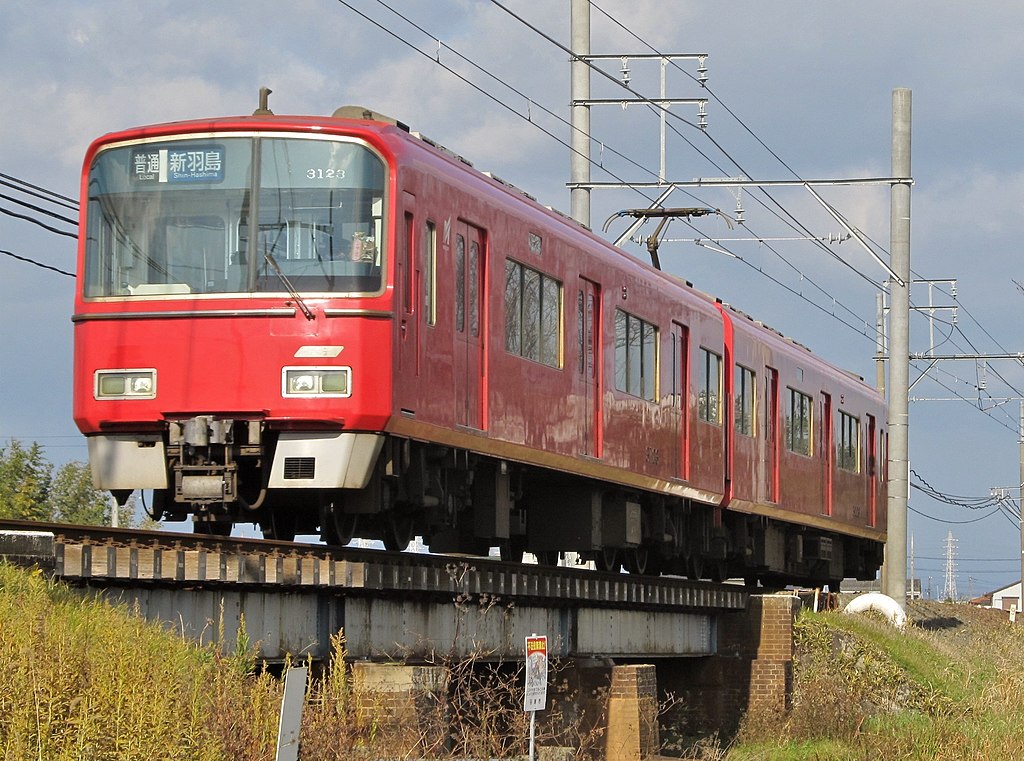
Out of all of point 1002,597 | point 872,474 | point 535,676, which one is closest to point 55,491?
point 872,474

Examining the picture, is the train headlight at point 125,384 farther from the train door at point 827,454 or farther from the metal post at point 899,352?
the metal post at point 899,352

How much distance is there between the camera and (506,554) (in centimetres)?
1662

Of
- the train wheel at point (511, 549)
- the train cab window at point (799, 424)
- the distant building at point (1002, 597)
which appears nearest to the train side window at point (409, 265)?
the train wheel at point (511, 549)

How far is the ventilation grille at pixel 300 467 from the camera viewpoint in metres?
11.8

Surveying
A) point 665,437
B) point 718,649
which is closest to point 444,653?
point 665,437

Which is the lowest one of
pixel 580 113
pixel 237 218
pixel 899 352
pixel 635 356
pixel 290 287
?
pixel 290 287

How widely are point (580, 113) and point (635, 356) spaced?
5677mm

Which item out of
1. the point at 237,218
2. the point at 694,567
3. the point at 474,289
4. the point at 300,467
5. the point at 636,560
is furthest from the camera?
the point at 694,567

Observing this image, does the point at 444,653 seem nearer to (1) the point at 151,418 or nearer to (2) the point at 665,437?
(1) the point at 151,418

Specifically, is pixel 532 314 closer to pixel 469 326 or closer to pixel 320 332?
pixel 469 326

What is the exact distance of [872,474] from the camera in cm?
2898

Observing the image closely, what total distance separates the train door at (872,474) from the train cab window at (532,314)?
1443 cm

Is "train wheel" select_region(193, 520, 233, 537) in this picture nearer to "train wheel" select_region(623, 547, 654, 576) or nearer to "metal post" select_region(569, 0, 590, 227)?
"train wheel" select_region(623, 547, 654, 576)

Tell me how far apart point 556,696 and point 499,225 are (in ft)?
17.0
